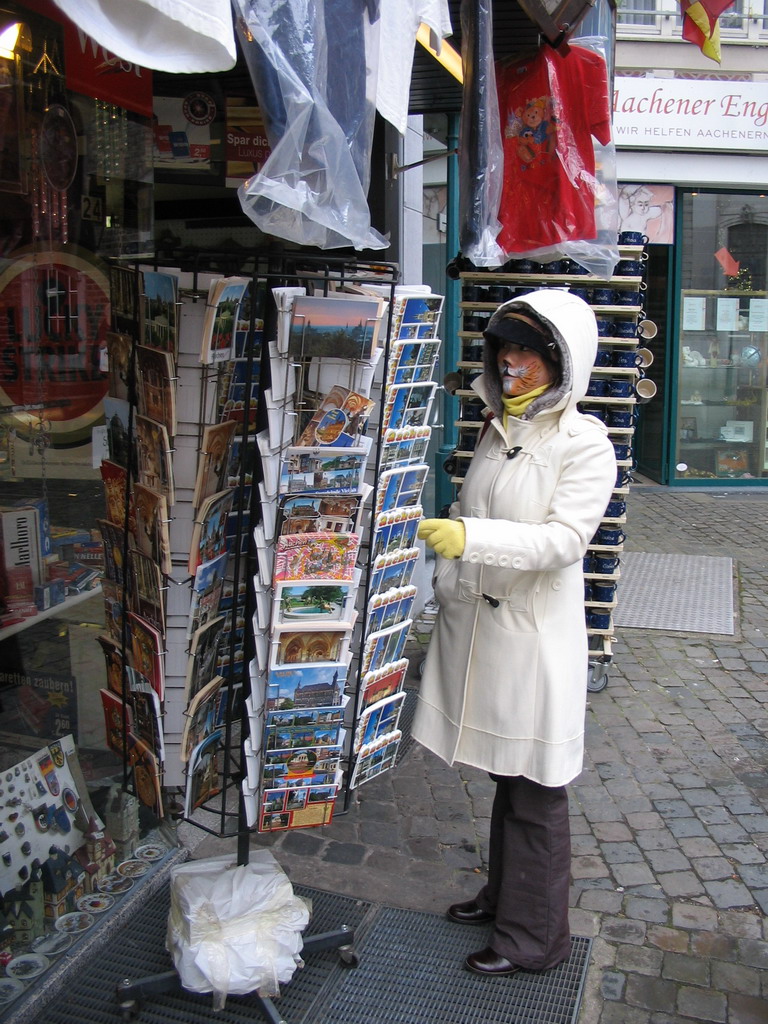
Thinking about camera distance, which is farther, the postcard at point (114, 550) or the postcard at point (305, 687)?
the postcard at point (114, 550)

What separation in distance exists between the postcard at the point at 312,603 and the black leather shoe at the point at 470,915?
1382 mm

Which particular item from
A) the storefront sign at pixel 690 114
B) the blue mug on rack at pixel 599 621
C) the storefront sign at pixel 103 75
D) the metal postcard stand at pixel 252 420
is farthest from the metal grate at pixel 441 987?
the storefront sign at pixel 690 114

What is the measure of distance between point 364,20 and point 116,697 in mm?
2013

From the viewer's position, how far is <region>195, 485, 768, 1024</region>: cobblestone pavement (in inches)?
122

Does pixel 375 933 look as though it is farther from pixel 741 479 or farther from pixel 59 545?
pixel 741 479

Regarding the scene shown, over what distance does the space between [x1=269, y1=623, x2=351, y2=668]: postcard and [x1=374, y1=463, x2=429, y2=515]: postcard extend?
1.28 ft

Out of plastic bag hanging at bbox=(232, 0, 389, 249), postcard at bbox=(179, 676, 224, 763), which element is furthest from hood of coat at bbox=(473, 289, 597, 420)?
postcard at bbox=(179, 676, 224, 763)

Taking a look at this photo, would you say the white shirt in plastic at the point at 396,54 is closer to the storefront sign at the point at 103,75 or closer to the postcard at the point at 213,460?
the postcard at the point at 213,460

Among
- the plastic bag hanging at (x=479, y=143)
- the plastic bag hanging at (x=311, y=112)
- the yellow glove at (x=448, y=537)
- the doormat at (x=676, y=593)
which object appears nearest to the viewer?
the plastic bag hanging at (x=311, y=112)

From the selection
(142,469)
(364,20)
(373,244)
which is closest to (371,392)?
(373,244)

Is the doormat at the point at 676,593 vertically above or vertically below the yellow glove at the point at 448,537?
below

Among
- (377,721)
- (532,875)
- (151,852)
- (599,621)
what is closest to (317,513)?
(377,721)

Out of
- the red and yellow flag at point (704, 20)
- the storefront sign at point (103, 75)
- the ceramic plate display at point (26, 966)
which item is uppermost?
the red and yellow flag at point (704, 20)

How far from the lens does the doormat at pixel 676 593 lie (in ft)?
22.1
